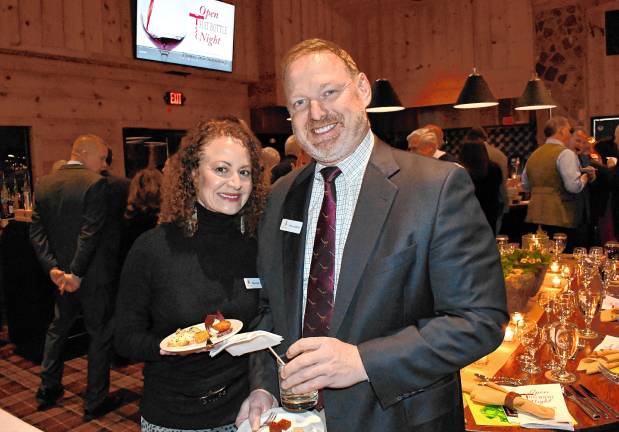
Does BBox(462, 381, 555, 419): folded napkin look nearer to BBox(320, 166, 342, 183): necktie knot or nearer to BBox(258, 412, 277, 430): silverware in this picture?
BBox(258, 412, 277, 430): silverware

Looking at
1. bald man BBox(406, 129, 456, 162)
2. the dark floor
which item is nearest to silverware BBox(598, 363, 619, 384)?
the dark floor

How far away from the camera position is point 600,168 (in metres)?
6.16

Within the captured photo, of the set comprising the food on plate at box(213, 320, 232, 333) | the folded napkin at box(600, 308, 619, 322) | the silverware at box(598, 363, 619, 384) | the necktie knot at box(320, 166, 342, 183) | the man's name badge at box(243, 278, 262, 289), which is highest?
the necktie knot at box(320, 166, 342, 183)

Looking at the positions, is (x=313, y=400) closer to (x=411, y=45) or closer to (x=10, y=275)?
(x=10, y=275)

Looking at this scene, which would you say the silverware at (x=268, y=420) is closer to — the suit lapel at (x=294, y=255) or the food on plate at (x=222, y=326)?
the suit lapel at (x=294, y=255)

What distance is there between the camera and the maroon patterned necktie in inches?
56.2

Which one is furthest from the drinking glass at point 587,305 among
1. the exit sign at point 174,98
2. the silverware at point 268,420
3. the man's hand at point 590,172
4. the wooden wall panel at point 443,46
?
the wooden wall panel at point 443,46

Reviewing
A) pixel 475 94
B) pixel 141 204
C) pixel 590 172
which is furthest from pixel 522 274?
pixel 475 94

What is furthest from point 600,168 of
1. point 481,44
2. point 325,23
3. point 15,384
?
point 15,384

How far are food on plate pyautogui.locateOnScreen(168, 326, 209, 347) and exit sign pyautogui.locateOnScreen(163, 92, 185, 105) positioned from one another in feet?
19.8

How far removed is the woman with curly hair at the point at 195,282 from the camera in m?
1.94

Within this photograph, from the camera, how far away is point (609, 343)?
209cm

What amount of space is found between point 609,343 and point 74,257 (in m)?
3.63

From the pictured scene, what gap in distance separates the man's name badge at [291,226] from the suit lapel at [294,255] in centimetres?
1
